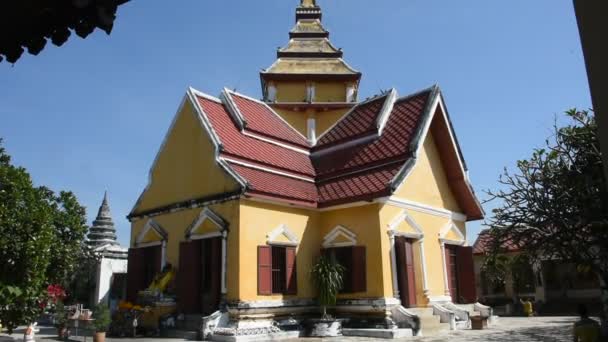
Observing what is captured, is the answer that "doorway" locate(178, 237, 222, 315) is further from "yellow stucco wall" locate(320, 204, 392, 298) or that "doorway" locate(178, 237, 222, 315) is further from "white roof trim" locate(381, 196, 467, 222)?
"white roof trim" locate(381, 196, 467, 222)

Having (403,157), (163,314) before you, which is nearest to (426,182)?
(403,157)

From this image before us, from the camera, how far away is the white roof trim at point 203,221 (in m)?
13.0

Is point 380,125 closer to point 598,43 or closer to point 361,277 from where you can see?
point 361,277

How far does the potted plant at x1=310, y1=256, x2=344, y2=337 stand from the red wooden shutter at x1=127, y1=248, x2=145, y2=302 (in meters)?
5.53

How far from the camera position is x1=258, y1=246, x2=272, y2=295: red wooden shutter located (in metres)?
12.7

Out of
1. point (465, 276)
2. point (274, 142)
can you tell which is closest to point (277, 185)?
point (274, 142)

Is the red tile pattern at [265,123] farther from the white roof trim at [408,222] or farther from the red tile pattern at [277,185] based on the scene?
the white roof trim at [408,222]

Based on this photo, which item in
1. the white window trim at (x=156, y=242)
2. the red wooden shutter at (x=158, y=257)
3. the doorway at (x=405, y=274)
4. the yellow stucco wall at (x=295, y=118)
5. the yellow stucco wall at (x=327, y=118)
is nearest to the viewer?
the doorway at (x=405, y=274)

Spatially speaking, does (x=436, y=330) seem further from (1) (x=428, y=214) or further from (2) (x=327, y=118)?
(2) (x=327, y=118)

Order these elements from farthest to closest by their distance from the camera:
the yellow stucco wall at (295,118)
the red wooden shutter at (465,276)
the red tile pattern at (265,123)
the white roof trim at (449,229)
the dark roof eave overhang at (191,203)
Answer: the yellow stucco wall at (295,118) → the red wooden shutter at (465,276) → the red tile pattern at (265,123) → the white roof trim at (449,229) → the dark roof eave overhang at (191,203)

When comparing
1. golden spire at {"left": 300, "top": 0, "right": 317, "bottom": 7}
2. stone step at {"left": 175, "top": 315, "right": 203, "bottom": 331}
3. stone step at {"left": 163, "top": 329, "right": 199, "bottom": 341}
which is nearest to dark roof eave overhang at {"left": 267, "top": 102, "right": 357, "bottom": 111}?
golden spire at {"left": 300, "top": 0, "right": 317, "bottom": 7}

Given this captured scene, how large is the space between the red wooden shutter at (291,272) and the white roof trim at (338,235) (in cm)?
110

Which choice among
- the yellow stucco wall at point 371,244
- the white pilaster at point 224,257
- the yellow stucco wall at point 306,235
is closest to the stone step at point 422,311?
the yellow stucco wall at point 371,244

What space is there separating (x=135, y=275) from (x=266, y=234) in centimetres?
499
